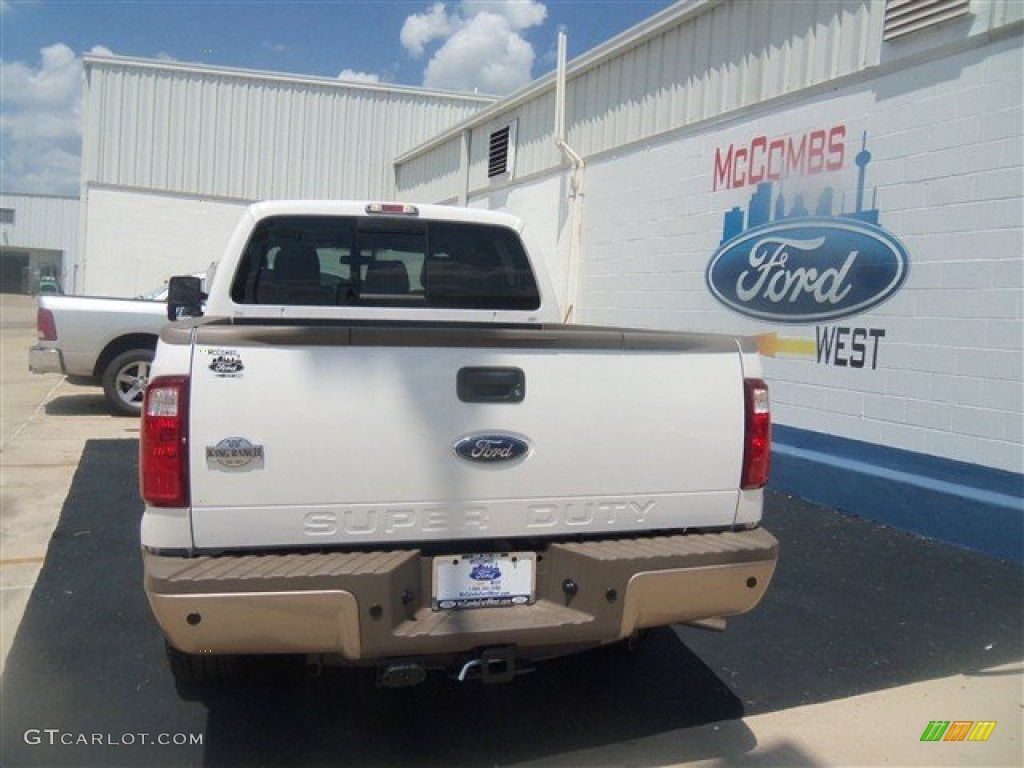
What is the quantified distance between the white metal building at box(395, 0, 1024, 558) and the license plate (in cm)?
382

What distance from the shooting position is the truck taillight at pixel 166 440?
2.54m

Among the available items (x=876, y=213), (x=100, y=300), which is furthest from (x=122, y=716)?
(x=100, y=300)

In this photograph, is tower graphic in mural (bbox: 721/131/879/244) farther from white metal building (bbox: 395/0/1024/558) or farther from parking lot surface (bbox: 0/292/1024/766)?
parking lot surface (bbox: 0/292/1024/766)

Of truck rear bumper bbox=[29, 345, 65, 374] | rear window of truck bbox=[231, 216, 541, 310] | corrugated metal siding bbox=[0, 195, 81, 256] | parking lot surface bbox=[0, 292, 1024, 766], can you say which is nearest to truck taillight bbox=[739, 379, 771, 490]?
parking lot surface bbox=[0, 292, 1024, 766]

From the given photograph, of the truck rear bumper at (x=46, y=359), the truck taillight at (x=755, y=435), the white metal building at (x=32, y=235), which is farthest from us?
the white metal building at (x=32, y=235)

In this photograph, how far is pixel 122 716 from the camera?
3367 millimetres

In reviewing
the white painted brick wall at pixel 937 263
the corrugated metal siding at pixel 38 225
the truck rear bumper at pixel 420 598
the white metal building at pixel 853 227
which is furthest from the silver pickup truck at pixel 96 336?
the corrugated metal siding at pixel 38 225

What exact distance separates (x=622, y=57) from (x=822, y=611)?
726 centimetres

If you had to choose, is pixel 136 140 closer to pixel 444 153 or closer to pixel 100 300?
pixel 444 153

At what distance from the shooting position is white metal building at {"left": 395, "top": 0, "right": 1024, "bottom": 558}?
5.52 metres

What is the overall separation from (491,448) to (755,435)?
1.01 m

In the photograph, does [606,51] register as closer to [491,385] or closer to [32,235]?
[491,385]

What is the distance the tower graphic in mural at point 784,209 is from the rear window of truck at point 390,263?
3.32m

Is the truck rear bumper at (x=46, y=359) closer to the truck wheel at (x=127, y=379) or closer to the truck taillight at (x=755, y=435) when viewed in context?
the truck wheel at (x=127, y=379)
